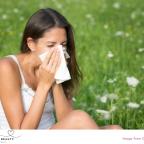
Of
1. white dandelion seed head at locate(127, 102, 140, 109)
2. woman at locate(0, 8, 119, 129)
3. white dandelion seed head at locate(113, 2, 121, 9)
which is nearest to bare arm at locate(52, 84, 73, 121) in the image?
woman at locate(0, 8, 119, 129)

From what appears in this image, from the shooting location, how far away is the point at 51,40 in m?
3.66

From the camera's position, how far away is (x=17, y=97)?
3.62 meters

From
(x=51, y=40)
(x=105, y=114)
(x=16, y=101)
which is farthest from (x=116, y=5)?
(x=16, y=101)

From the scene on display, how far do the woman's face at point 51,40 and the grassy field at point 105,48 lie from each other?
2.24 ft

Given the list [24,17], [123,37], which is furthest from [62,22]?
[24,17]

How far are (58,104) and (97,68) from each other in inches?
66.4

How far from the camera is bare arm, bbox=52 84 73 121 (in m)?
3.80

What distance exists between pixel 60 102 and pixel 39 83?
240 mm

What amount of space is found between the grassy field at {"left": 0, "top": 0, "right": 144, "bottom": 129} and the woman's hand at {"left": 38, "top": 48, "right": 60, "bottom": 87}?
0.68m

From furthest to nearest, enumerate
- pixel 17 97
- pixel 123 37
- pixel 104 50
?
pixel 123 37 < pixel 104 50 < pixel 17 97

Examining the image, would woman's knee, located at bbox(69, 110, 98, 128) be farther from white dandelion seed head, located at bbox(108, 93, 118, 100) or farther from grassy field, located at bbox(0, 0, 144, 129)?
white dandelion seed head, located at bbox(108, 93, 118, 100)
